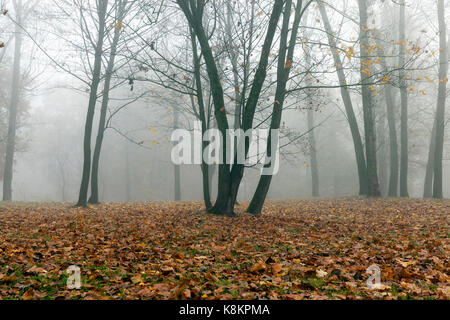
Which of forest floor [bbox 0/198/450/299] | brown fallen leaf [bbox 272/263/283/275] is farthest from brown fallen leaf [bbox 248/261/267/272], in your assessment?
brown fallen leaf [bbox 272/263/283/275]

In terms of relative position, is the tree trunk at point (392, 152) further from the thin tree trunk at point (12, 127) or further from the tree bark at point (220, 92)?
the thin tree trunk at point (12, 127)

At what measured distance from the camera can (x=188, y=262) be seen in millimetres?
4742

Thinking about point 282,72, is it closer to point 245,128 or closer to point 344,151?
point 245,128

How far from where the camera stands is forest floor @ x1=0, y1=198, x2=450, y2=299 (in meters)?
3.63

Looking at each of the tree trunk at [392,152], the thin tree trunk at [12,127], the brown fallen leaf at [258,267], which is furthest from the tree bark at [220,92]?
the thin tree trunk at [12,127]

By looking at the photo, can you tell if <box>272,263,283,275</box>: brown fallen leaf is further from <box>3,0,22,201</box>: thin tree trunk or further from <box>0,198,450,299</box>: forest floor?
<box>3,0,22,201</box>: thin tree trunk

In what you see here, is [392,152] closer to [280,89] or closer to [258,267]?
[280,89]

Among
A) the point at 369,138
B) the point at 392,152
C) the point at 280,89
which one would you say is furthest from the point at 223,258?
the point at 392,152

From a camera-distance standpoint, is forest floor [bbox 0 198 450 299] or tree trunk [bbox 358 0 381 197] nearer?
forest floor [bbox 0 198 450 299]

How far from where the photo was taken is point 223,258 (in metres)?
5.11

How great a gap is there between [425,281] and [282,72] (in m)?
7.15

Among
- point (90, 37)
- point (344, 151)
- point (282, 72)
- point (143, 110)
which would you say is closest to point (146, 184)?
point (143, 110)

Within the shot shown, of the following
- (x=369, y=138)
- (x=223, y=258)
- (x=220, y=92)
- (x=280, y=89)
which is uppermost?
(x=280, y=89)

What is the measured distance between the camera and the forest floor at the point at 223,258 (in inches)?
143
